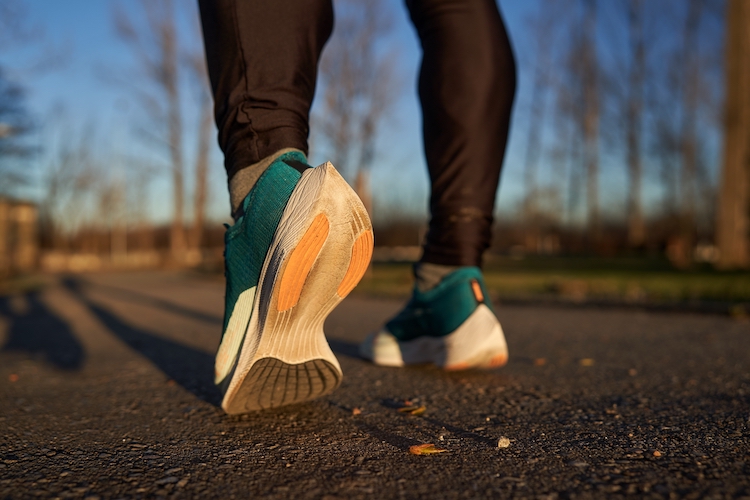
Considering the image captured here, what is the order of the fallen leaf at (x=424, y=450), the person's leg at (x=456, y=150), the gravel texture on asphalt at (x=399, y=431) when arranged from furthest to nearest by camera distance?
the person's leg at (x=456, y=150), the fallen leaf at (x=424, y=450), the gravel texture on asphalt at (x=399, y=431)

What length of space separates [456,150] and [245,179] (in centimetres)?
76

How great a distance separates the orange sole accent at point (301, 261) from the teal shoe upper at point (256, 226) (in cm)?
10

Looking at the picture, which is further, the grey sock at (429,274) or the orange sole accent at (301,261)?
the grey sock at (429,274)

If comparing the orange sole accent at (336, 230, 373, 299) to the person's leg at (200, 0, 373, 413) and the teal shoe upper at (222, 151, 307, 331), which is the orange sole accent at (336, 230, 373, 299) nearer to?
the person's leg at (200, 0, 373, 413)

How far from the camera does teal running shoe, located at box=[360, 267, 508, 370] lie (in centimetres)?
163

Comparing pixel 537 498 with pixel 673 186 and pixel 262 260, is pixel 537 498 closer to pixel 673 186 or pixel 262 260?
pixel 262 260

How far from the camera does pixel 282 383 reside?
123 cm

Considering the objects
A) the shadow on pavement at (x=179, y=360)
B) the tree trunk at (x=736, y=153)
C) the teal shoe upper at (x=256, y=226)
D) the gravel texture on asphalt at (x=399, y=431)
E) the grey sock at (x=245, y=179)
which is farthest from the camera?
the tree trunk at (x=736, y=153)

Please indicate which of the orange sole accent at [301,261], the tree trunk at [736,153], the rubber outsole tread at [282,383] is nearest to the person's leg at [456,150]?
the rubber outsole tread at [282,383]

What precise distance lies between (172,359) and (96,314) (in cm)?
340

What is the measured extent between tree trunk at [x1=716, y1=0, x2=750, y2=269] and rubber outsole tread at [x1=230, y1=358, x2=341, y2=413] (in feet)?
37.3

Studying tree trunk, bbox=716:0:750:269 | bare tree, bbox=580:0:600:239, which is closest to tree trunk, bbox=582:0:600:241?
bare tree, bbox=580:0:600:239

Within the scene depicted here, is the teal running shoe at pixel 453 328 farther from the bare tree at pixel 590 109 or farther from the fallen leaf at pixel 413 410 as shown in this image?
the bare tree at pixel 590 109

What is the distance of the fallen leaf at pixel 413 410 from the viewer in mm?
1278
